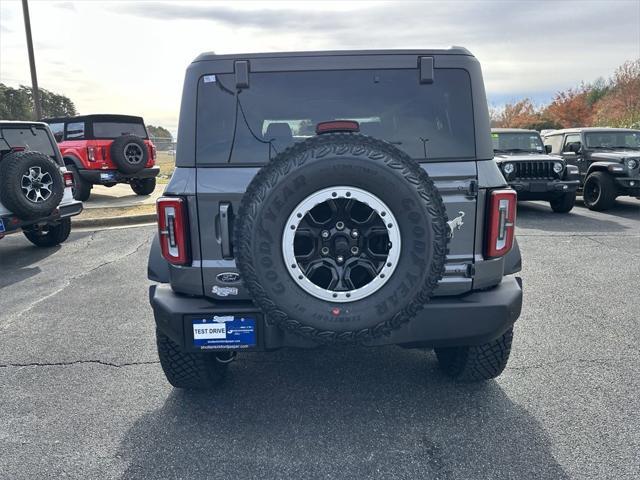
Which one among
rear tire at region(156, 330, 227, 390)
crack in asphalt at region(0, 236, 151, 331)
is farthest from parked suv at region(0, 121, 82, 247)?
rear tire at region(156, 330, 227, 390)

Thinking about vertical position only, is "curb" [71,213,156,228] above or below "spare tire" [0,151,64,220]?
below

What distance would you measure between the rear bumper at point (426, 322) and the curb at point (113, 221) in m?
7.28

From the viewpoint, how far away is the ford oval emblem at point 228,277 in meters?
2.55

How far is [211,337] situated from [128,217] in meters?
7.51

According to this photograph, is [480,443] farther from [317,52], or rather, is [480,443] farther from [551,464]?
[317,52]

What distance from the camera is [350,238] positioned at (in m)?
2.29

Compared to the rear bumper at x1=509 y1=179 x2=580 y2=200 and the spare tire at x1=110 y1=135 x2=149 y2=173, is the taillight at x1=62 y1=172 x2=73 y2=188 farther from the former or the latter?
the rear bumper at x1=509 y1=179 x2=580 y2=200

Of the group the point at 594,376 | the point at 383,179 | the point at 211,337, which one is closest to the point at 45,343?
the point at 211,337

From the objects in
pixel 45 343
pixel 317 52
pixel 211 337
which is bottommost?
pixel 45 343

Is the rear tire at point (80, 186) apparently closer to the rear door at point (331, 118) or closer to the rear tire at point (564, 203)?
the rear door at point (331, 118)

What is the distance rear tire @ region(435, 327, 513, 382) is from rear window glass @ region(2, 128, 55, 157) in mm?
6544

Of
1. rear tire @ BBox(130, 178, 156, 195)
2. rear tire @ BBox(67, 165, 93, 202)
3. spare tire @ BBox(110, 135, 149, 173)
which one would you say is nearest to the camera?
spare tire @ BBox(110, 135, 149, 173)

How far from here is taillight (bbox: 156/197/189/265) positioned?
2.52 m

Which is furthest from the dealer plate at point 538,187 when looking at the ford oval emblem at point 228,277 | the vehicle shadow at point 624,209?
the ford oval emblem at point 228,277
